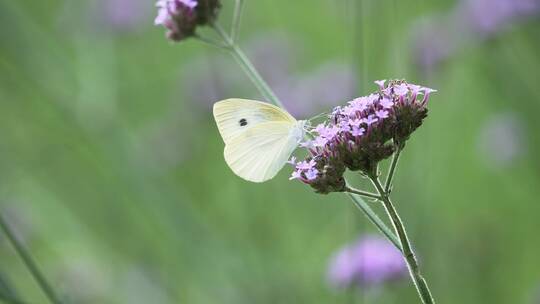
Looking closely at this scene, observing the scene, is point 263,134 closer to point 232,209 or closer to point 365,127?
point 365,127

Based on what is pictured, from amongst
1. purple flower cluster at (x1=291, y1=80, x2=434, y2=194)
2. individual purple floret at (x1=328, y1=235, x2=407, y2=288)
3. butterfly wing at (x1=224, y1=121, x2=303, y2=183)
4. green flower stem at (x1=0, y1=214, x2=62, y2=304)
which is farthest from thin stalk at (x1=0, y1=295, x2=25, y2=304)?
individual purple floret at (x1=328, y1=235, x2=407, y2=288)

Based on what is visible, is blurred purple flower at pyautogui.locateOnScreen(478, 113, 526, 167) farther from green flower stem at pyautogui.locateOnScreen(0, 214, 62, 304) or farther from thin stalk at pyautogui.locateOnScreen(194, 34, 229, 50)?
green flower stem at pyautogui.locateOnScreen(0, 214, 62, 304)

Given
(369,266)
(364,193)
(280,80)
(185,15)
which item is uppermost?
(280,80)

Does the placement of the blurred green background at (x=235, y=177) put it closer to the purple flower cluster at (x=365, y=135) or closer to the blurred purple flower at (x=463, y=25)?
the blurred purple flower at (x=463, y=25)

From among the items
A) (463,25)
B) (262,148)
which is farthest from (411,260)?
(463,25)

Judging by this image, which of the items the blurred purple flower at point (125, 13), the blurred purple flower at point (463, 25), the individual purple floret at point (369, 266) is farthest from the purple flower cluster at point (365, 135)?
the blurred purple flower at point (125, 13)

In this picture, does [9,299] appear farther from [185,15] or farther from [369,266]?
[369,266]
